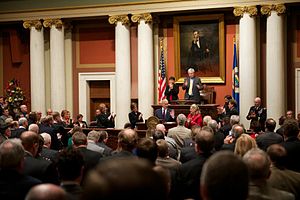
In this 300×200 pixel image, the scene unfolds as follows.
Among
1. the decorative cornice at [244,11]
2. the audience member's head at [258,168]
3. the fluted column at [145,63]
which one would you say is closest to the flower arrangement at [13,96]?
the fluted column at [145,63]

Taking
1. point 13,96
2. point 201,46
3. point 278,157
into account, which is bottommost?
point 278,157

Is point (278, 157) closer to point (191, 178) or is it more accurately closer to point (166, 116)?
point (191, 178)

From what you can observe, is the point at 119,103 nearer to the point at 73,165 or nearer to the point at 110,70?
the point at 110,70

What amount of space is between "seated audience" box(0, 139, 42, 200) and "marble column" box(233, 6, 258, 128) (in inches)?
435

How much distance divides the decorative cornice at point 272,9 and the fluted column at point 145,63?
11.4 feet

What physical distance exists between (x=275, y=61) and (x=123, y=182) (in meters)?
13.2

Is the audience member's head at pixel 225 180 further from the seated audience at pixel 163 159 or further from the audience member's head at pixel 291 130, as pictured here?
the audience member's head at pixel 291 130

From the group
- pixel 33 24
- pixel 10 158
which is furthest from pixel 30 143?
pixel 33 24

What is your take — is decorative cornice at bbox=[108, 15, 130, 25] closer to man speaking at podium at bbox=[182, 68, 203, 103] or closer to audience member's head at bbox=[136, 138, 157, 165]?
man speaking at podium at bbox=[182, 68, 203, 103]

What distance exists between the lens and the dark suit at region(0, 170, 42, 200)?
11.9 ft

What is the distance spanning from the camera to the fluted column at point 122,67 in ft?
51.5

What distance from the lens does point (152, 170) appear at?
1.63 metres

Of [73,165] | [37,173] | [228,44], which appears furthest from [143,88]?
[73,165]

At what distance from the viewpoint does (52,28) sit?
54.2ft
